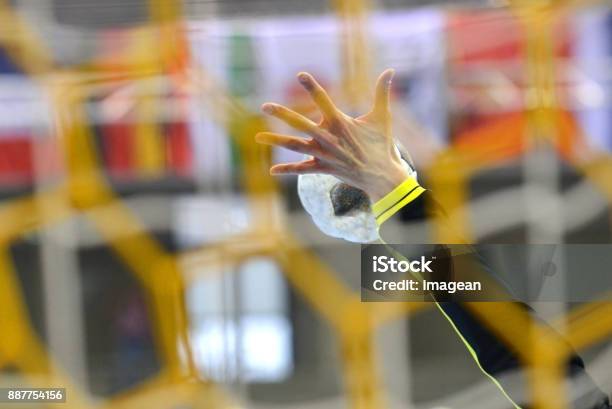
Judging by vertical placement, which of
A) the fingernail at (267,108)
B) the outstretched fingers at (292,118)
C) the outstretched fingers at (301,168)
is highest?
the fingernail at (267,108)

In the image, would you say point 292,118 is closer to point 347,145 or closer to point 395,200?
point 347,145

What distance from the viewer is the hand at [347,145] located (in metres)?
1.49

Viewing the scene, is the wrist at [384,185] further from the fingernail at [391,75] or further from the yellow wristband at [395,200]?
the fingernail at [391,75]

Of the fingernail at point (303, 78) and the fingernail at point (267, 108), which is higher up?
the fingernail at point (303, 78)

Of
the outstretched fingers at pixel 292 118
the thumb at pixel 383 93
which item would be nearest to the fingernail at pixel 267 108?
the outstretched fingers at pixel 292 118

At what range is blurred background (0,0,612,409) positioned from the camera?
158 cm

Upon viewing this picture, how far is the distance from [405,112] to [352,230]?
211 mm

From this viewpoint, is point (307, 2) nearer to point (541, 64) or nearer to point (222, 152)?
point (222, 152)

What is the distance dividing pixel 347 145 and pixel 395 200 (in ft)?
0.37

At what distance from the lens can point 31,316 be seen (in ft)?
5.42

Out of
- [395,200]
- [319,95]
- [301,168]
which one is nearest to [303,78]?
[319,95]

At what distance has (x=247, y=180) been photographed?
62.9 inches

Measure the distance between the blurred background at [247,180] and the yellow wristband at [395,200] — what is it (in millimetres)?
75

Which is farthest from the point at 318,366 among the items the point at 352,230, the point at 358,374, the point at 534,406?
the point at 534,406
